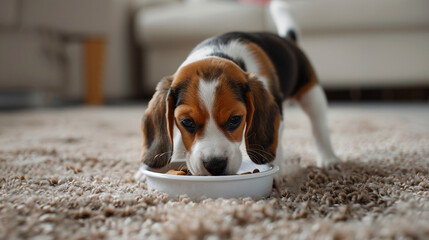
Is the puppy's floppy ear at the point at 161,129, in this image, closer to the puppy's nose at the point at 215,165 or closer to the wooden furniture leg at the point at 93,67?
the puppy's nose at the point at 215,165

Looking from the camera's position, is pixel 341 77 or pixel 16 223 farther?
pixel 341 77

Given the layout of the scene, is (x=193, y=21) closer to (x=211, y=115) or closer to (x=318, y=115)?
(x=318, y=115)

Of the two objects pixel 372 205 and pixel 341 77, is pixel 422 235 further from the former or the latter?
pixel 341 77

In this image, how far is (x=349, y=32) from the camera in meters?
4.80

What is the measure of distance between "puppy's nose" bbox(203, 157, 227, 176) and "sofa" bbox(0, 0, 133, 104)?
3.58 meters

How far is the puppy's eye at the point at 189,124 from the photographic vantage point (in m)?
1.33

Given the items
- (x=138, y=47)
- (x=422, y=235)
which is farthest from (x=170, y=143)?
(x=138, y=47)

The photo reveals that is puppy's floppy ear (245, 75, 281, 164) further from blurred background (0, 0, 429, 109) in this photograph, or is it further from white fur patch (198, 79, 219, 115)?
blurred background (0, 0, 429, 109)

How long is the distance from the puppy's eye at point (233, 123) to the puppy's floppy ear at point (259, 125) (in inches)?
4.0

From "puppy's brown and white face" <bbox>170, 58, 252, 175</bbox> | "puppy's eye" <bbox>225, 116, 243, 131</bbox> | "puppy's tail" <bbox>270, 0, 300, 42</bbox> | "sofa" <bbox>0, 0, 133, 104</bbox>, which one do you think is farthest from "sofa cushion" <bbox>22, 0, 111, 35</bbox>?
"puppy's eye" <bbox>225, 116, 243, 131</bbox>

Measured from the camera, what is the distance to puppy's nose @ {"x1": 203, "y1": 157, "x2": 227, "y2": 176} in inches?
49.2

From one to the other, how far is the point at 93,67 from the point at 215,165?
438 centimetres

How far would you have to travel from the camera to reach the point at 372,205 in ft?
3.70

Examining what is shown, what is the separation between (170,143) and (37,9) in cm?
367
